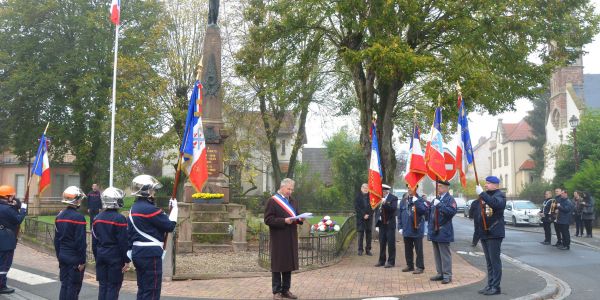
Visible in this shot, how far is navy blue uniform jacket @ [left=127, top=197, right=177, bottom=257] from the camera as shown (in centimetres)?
690

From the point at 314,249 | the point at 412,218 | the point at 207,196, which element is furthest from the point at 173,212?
the point at 207,196

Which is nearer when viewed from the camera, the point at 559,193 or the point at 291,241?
the point at 291,241

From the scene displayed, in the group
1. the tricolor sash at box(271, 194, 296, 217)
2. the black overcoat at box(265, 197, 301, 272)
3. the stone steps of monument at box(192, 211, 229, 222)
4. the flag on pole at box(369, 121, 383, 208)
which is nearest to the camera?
the black overcoat at box(265, 197, 301, 272)

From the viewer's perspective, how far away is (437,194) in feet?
34.0

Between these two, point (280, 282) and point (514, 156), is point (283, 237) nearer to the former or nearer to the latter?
point (280, 282)

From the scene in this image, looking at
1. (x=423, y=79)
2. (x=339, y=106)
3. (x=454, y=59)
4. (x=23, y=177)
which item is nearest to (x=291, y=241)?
(x=454, y=59)

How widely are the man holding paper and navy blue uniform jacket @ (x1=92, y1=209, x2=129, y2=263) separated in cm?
238

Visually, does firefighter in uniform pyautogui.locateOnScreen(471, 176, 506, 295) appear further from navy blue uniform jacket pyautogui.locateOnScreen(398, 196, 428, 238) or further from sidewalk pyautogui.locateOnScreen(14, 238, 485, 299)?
navy blue uniform jacket pyautogui.locateOnScreen(398, 196, 428, 238)

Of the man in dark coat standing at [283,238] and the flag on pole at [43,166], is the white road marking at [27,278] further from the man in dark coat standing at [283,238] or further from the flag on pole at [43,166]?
the man in dark coat standing at [283,238]

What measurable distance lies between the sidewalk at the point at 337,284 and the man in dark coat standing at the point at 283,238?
53cm

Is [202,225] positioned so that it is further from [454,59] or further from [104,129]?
[104,129]

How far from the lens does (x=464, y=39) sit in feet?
49.9

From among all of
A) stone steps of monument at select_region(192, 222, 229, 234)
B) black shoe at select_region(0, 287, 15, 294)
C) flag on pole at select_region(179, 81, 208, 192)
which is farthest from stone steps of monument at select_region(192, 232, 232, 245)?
flag on pole at select_region(179, 81, 208, 192)

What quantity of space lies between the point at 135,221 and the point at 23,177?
47.6 metres
